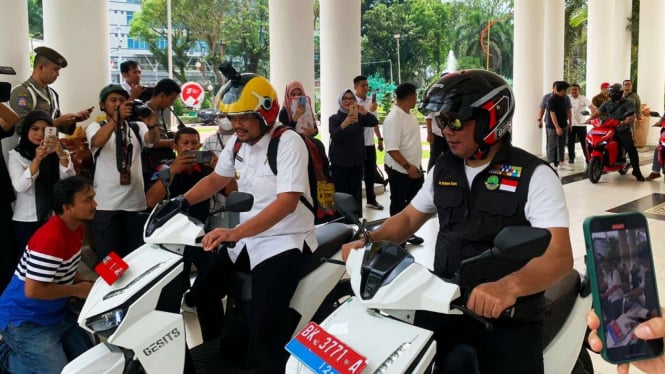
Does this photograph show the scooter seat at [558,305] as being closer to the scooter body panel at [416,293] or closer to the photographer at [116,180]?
the scooter body panel at [416,293]

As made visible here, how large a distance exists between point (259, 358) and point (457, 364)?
3.72 ft

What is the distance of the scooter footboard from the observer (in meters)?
2.11

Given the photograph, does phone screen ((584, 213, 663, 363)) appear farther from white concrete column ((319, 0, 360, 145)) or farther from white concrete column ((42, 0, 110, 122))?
white concrete column ((319, 0, 360, 145))

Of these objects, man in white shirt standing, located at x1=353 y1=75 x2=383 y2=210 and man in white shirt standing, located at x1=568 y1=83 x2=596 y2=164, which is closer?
man in white shirt standing, located at x1=353 y1=75 x2=383 y2=210

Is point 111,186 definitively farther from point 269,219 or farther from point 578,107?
point 578,107

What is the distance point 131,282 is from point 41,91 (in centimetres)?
257

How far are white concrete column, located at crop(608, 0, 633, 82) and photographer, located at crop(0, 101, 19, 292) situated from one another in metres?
17.4

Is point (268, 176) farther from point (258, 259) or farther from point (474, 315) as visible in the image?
point (474, 315)

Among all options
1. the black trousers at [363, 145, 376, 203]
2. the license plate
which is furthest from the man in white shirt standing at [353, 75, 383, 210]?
the license plate

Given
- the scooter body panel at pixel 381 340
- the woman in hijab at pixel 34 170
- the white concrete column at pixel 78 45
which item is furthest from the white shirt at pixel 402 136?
the scooter body panel at pixel 381 340

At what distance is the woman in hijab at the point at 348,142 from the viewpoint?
6562mm

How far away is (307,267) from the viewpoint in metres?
2.89

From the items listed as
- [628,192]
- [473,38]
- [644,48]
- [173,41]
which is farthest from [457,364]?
[473,38]

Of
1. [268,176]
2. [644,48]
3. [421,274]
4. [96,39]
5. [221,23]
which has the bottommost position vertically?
[421,274]
